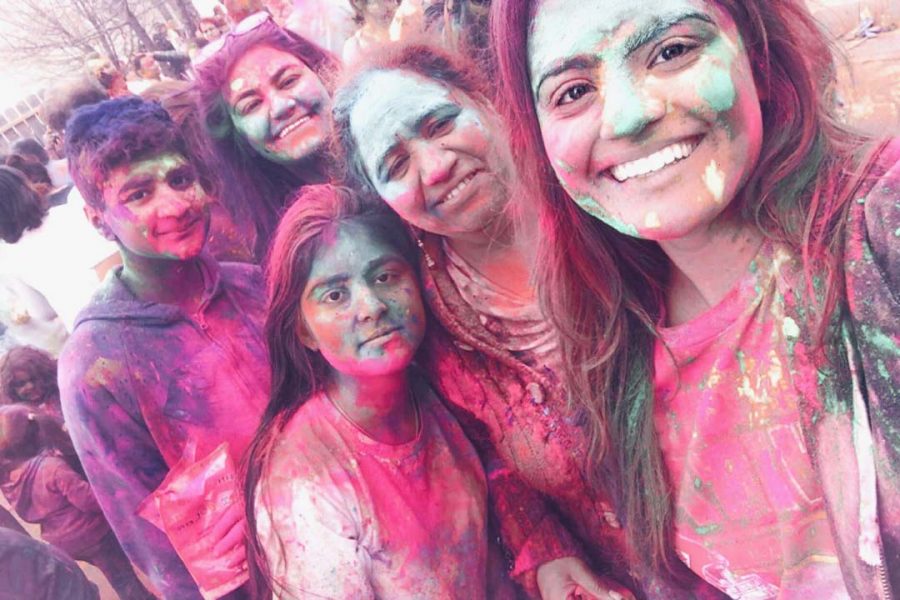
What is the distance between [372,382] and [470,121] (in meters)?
0.65

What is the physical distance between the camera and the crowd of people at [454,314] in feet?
3.15

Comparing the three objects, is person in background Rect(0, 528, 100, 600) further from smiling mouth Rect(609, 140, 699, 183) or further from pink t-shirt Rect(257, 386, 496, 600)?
smiling mouth Rect(609, 140, 699, 183)

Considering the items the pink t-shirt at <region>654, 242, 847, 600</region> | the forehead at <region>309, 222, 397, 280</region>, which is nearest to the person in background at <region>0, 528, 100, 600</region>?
the forehead at <region>309, 222, 397, 280</region>

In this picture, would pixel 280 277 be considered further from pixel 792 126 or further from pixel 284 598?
pixel 792 126

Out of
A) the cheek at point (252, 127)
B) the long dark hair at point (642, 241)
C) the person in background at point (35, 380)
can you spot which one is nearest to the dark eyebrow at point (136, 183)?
the cheek at point (252, 127)

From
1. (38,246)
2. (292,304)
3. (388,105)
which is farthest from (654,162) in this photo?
(38,246)

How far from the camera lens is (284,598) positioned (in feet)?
4.83

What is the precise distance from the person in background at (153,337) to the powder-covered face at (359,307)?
0.21m

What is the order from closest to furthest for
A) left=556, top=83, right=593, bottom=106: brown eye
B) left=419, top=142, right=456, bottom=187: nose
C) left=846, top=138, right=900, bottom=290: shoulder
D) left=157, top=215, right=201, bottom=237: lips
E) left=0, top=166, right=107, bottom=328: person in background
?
left=846, top=138, right=900, bottom=290: shoulder, left=556, top=83, right=593, bottom=106: brown eye, left=419, top=142, right=456, bottom=187: nose, left=157, top=215, right=201, bottom=237: lips, left=0, top=166, right=107, bottom=328: person in background

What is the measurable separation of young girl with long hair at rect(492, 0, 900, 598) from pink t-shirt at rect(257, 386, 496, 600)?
0.49m

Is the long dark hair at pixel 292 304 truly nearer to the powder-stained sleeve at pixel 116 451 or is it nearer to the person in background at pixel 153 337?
the person in background at pixel 153 337

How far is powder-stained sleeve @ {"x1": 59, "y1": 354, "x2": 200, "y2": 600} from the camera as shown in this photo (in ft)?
4.94

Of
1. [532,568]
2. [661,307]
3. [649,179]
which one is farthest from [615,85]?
[532,568]

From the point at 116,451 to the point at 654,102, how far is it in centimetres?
143
